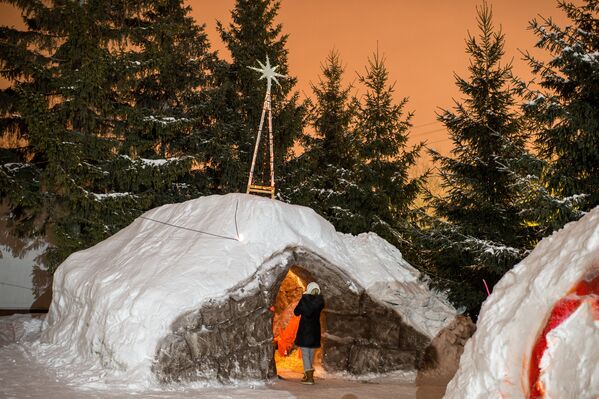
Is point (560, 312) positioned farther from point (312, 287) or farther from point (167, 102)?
point (167, 102)

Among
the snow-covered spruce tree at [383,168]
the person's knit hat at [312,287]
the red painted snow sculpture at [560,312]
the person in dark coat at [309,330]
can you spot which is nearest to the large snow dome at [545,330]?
the red painted snow sculpture at [560,312]

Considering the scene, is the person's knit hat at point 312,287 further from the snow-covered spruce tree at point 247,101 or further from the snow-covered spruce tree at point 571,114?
the snow-covered spruce tree at point 247,101

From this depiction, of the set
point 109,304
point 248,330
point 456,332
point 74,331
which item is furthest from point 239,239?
point 456,332

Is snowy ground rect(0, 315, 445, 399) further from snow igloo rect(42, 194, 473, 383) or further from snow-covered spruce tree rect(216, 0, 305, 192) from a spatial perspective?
snow-covered spruce tree rect(216, 0, 305, 192)

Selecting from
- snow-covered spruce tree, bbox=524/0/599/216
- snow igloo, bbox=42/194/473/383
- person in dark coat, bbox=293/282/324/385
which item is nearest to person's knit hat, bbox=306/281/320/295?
person in dark coat, bbox=293/282/324/385

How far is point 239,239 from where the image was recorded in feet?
32.8

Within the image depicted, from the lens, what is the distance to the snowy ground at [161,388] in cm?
757

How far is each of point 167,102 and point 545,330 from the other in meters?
18.7

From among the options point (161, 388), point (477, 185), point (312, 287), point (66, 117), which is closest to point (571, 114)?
point (477, 185)

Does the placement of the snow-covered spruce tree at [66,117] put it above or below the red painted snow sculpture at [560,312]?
above

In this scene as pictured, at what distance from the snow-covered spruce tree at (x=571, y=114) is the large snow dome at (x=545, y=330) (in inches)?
250

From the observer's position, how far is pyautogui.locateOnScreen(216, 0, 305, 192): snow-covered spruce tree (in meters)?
20.4

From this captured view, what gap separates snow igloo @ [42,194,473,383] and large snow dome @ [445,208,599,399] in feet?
17.5

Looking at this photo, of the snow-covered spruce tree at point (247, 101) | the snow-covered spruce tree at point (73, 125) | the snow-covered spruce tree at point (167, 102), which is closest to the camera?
the snow-covered spruce tree at point (73, 125)
